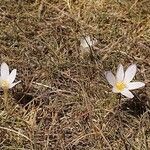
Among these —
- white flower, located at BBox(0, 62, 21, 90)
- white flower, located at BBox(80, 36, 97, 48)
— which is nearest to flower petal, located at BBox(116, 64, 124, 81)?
white flower, located at BBox(80, 36, 97, 48)

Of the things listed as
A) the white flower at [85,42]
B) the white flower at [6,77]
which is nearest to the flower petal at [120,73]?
the white flower at [85,42]

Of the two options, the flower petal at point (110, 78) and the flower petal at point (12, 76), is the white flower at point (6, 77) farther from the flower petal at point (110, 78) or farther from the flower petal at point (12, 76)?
the flower petal at point (110, 78)

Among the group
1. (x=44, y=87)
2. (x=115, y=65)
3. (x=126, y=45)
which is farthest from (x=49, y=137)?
(x=126, y=45)

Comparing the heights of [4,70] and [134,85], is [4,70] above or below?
above

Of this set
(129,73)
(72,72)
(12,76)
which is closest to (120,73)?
(129,73)

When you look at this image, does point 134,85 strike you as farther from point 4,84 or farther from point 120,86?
point 4,84

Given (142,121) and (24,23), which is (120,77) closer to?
(142,121)

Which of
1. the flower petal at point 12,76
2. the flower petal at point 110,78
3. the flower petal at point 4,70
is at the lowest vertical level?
the flower petal at point 110,78
